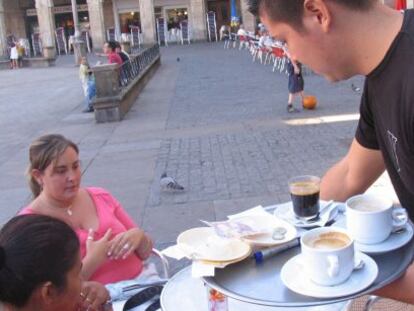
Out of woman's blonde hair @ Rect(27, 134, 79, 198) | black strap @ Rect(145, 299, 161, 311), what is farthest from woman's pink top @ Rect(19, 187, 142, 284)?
black strap @ Rect(145, 299, 161, 311)

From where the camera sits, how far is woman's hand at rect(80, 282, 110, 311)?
2516 mm

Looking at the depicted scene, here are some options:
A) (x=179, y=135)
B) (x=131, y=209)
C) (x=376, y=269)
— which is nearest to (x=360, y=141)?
(x=376, y=269)

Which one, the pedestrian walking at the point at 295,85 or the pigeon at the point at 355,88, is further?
the pigeon at the point at 355,88

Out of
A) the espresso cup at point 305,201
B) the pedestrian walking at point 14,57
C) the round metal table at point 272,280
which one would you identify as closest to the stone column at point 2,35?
the pedestrian walking at point 14,57

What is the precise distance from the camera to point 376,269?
1756mm

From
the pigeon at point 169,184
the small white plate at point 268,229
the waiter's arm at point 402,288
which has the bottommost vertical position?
the pigeon at point 169,184

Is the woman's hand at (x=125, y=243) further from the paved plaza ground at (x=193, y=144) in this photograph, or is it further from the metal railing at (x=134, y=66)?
the metal railing at (x=134, y=66)

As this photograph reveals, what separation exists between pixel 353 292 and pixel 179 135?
879 cm

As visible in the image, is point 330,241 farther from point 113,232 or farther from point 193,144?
point 193,144

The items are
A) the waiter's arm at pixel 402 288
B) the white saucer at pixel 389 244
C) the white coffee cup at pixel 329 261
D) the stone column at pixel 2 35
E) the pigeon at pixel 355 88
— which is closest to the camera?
the white coffee cup at pixel 329 261

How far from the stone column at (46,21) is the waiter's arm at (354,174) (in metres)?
46.8

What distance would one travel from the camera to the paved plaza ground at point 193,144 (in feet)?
21.4

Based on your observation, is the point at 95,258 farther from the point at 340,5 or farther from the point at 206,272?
the point at 340,5

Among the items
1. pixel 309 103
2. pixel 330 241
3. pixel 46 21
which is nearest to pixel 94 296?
pixel 330 241
